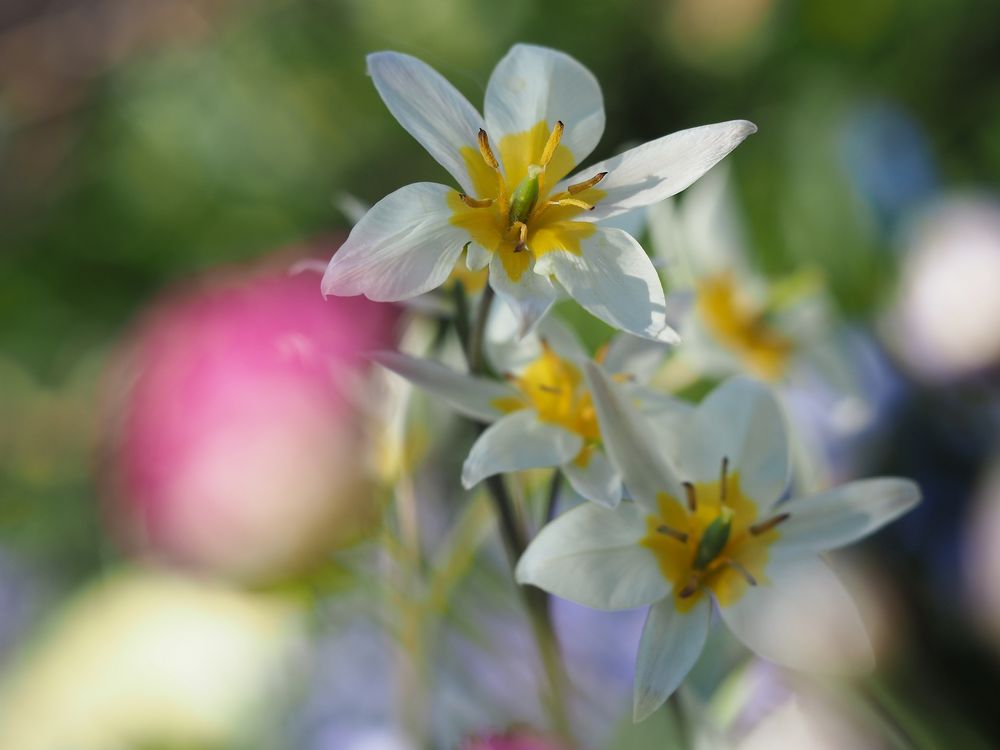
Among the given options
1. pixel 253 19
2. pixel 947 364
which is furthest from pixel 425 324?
pixel 253 19

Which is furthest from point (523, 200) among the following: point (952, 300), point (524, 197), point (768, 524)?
point (952, 300)

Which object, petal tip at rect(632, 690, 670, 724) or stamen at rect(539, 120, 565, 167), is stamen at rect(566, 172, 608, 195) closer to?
stamen at rect(539, 120, 565, 167)

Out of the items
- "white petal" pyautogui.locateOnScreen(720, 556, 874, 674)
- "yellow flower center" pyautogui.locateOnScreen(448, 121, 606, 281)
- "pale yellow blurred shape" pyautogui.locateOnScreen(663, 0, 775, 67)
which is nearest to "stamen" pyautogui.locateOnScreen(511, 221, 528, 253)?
"yellow flower center" pyautogui.locateOnScreen(448, 121, 606, 281)

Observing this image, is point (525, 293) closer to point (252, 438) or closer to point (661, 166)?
point (661, 166)

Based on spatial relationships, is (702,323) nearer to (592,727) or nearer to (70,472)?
(592,727)

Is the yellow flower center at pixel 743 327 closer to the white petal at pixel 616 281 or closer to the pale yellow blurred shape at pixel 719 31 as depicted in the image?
the white petal at pixel 616 281
